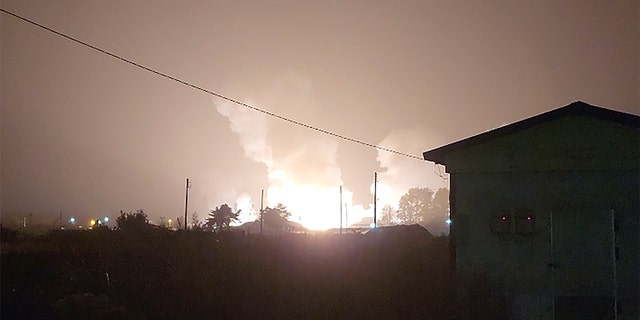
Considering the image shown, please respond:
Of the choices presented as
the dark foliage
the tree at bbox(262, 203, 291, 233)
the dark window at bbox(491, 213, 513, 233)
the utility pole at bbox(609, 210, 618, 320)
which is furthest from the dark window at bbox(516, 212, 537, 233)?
the tree at bbox(262, 203, 291, 233)

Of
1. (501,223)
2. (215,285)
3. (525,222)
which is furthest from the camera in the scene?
(215,285)

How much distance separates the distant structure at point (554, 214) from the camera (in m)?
12.9

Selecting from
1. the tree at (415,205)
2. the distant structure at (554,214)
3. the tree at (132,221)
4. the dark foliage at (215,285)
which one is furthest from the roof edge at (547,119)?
the tree at (415,205)

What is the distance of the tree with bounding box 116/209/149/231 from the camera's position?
3397 cm

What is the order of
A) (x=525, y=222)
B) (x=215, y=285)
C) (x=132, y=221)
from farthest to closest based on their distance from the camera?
(x=132, y=221) < (x=215, y=285) < (x=525, y=222)

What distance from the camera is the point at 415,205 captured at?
10062cm

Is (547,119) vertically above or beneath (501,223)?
above

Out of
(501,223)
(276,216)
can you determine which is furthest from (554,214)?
(276,216)

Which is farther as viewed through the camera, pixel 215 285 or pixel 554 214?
pixel 215 285

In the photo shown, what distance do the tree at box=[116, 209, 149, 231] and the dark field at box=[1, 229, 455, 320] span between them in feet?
38.9

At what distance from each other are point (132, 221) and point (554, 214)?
92.0ft

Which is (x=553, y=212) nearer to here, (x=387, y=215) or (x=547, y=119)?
(x=547, y=119)

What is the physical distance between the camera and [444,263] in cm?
1847

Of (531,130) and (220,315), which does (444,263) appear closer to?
(531,130)
